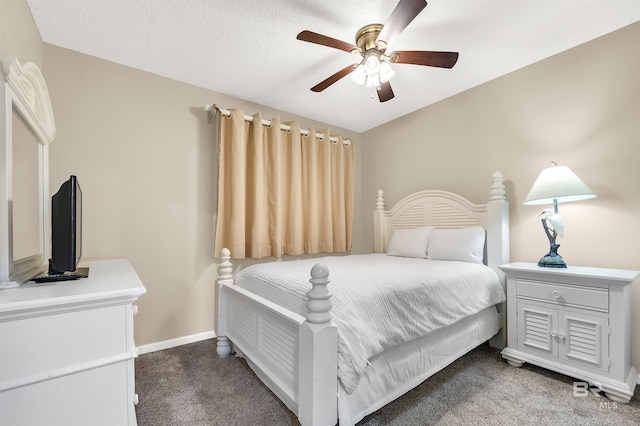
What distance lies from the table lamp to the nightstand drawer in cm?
18

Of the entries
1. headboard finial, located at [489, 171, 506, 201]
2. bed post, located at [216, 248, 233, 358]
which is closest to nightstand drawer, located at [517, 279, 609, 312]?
headboard finial, located at [489, 171, 506, 201]

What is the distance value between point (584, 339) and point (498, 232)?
917 millimetres

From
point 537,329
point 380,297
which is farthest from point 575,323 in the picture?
point 380,297

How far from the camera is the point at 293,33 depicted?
199 centimetres

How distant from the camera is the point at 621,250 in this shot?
197 cm

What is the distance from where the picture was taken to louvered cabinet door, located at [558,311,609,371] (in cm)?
174

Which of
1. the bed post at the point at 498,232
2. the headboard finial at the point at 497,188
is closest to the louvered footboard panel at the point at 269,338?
the bed post at the point at 498,232

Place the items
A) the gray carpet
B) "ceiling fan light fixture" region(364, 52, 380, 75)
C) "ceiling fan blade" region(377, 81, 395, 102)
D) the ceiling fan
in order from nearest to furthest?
1. the gray carpet
2. the ceiling fan
3. "ceiling fan light fixture" region(364, 52, 380, 75)
4. "ceiling fan blade" region(377, 81, 395, 102)

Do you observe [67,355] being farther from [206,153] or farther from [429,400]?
[206,153]

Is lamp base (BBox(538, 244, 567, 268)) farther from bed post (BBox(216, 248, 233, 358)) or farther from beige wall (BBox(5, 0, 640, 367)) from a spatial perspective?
bed post (BBox(216, 248, 233, 358))

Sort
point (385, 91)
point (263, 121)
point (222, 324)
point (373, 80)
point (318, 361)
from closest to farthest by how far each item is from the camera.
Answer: point (318, 361) → point (373, 80) → point (385, 91) → point (222, 324) → point (263, 121)

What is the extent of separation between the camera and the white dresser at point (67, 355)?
832 millimetres

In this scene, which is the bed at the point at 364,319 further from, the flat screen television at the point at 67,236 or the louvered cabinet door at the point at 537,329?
the flat screen television at the point at 67,236

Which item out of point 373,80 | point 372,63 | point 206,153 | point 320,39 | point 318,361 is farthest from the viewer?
point 206,153
